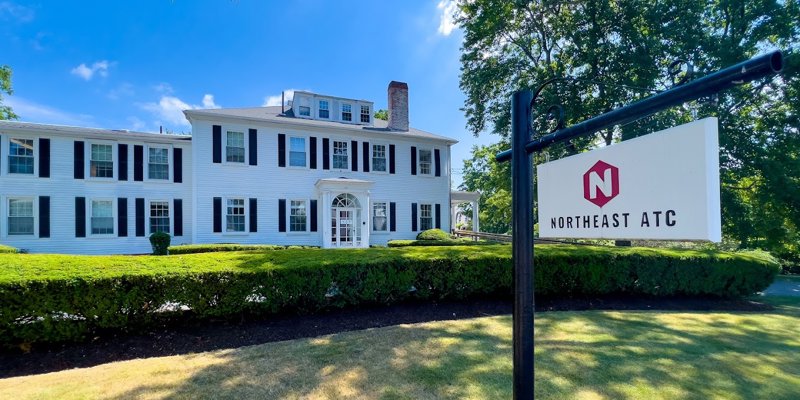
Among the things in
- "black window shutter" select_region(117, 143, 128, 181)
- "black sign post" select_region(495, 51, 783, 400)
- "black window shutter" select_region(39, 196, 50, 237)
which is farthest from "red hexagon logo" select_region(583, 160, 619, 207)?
"black window shutter" select_region(39, 196, 50, 237)

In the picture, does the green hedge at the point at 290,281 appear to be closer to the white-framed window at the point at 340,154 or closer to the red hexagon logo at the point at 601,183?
the red hexagon logo at the point at 601,183

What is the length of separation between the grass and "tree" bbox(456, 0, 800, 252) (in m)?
7.91

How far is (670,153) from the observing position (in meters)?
1.68

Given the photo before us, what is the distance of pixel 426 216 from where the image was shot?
734 inches

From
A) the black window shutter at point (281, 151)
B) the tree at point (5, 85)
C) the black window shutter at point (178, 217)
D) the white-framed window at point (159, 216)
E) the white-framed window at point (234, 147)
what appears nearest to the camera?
A: the white-framed window at point (159, 216)

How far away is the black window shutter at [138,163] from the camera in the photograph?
1523 cm

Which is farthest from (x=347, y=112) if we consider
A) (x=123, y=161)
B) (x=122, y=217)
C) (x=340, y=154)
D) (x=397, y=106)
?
(x=122, y=217)

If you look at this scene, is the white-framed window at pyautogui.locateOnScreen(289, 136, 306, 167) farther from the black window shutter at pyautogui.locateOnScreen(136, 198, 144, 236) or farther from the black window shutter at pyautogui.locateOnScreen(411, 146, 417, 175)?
the black window shutter at pyautogui.locateOnScreen(136, 198, 144, 236)

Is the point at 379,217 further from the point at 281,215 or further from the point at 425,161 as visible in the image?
the point at 281,215

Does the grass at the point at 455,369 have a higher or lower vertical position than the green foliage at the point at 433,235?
lower

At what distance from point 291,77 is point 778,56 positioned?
19.0 meters

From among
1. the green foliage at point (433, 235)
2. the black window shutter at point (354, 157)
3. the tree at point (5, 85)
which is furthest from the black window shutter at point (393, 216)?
the tree at point (5, 85)

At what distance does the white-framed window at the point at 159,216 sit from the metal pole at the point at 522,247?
1684cm

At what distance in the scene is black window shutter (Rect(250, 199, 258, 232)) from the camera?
15.6m
